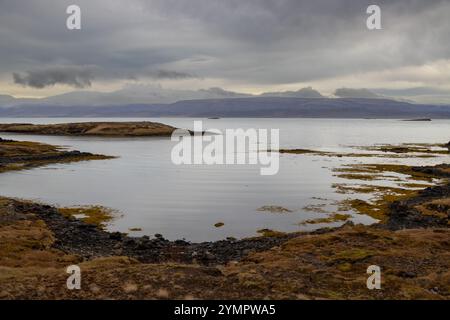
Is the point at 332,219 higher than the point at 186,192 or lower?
lower

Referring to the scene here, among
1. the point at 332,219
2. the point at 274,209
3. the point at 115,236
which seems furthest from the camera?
the point at 274,209

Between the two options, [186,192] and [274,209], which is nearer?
[274,209]

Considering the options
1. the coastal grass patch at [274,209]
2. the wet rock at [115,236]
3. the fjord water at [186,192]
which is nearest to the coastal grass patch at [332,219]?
the fjord water at [186,192]

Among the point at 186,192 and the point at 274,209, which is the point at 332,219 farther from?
the point at 186,192

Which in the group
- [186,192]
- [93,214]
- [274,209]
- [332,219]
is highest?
[186,192]

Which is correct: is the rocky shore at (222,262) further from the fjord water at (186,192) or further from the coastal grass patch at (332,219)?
the fjord water at (186,192)

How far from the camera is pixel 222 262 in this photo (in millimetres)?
25453

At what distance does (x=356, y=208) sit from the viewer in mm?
42656

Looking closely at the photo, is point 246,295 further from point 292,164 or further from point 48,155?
point 48,155

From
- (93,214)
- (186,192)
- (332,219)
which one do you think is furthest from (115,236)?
(186,192)

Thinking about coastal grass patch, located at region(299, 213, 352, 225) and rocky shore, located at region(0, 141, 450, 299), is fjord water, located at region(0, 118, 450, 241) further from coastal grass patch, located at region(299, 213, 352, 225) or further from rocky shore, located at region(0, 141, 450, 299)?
rocky shore, located at region(0, 141, 450, 299)

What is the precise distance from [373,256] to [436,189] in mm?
31622

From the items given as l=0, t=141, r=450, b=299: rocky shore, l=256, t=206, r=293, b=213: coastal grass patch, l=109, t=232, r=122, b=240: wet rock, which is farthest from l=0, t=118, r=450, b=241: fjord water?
l=0, t=141, r=450, b=299: rocky shore
